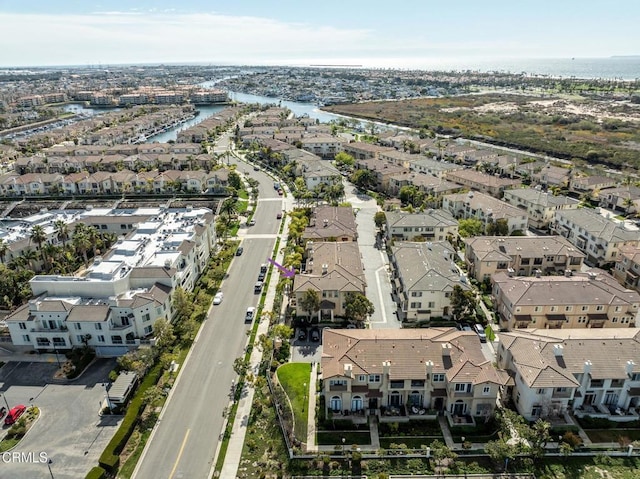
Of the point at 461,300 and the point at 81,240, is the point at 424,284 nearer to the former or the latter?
the point at 461,300

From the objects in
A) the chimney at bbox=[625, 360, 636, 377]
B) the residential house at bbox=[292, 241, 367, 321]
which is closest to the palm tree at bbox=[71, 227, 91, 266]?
the residential house at bbox=[292, 241, 367, 321]

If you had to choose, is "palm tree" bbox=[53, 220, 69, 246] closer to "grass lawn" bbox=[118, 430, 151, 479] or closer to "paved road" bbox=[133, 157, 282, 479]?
"paved road" bbox=[133, 157, 282, 479]

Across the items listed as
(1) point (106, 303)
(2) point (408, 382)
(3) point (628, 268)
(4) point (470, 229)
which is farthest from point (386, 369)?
(3) point (628, 268)

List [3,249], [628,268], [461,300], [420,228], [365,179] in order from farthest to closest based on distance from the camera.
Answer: [365,179]
[420,228]
[3,249]
[628,268]
[461,300]

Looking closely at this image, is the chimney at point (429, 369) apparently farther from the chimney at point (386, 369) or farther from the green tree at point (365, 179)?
the green tree at point (365, 179)

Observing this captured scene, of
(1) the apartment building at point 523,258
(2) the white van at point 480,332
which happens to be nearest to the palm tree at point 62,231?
(2) the white van at point 480,332

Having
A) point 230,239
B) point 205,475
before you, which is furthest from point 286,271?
point 205,475

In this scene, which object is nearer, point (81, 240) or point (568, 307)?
point (568, 307)
